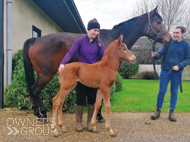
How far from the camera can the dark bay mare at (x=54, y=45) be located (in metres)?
3.51

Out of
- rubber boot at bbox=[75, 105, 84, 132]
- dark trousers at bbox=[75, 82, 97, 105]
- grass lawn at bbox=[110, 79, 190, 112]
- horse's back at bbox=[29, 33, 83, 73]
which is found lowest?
grass lawn at bbox=[110, 79, 190, 112]

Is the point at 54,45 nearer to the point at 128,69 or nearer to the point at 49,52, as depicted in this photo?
the point at 49,52

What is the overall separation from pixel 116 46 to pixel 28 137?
6.95ft

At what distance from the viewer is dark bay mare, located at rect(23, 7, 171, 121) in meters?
3.51

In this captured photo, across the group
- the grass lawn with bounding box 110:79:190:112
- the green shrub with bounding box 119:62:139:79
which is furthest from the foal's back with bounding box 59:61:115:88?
the green shrub with bounding box 119:62:139:79

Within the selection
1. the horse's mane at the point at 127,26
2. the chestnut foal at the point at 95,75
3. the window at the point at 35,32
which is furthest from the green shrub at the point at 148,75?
the chestnut foal at the point at 95,75

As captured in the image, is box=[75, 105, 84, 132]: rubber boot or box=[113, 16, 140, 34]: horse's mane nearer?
box=[75, 105, 84, 132]: rubber boot

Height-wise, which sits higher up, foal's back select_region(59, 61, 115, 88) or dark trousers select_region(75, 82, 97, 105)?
foal's back select_region(59, 61, 115, 88)

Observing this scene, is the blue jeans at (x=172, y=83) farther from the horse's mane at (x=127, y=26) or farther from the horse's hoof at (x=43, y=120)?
the horse's hoof at (x=43, y=120)

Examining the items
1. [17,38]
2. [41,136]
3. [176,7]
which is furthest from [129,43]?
[176,7]

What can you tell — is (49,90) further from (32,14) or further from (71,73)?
(32,14)

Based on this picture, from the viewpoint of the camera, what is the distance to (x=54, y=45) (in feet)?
11.8

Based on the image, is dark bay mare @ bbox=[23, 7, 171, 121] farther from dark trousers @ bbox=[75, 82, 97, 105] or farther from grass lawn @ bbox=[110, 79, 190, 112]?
grass lawn @ bbox=[110, 79, 190, 112]

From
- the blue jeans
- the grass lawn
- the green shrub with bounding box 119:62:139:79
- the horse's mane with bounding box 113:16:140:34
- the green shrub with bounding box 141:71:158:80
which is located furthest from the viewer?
the green shrub with bounding box 119:62:139:79
